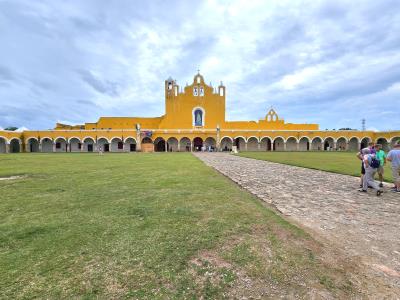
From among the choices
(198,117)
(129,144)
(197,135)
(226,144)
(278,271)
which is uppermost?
(198,117)

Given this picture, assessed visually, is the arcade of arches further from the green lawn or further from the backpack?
the backpack

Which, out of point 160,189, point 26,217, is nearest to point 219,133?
point 160,189

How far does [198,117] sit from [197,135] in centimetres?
499

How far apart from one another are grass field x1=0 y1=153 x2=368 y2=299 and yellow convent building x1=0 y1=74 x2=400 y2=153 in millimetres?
39309

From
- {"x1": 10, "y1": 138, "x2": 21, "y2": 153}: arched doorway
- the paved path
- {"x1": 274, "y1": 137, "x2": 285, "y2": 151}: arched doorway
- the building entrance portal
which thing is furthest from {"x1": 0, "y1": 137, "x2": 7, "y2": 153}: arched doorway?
A: {"x1": 274, "y1": 137, "x2": 285, "y2": 151}: arched doorway

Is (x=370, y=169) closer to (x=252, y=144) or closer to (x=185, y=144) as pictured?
(x=185, y=144)

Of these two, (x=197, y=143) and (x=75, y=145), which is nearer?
(x=75, y=145)

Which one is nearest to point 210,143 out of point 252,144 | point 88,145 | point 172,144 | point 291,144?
point 172,144

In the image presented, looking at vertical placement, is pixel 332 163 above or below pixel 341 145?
below

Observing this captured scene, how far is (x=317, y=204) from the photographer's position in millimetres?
5438

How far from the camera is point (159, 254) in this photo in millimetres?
2885

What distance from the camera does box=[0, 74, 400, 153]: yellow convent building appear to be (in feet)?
144

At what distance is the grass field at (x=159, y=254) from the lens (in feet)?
7.49

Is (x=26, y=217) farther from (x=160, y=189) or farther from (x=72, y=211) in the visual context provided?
(x=160, y=189)
